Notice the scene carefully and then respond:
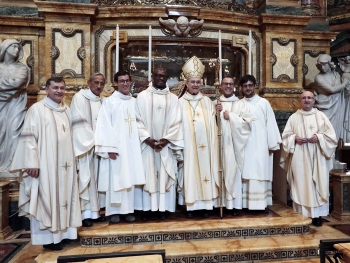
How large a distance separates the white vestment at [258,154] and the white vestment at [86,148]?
1968mm

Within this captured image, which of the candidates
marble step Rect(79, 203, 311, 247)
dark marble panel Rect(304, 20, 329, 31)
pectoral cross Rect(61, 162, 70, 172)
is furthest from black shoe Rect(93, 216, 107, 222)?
dark marble panel Rect(304, 20, 329, 31)

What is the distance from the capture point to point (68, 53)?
5746 mm

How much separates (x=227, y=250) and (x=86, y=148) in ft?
6.42

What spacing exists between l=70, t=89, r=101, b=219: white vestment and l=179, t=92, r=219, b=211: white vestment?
1127 mm

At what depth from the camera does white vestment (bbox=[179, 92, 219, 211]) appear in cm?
457

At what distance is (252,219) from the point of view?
4488 mm

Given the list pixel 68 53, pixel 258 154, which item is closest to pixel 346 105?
pixel 258 154

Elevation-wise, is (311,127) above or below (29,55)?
below

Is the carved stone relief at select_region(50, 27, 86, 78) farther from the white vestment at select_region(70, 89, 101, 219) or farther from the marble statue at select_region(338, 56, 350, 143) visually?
the marble statue at select_region(338, 56, 350, 143)

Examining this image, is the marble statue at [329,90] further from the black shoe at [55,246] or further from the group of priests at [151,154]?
the black shoe at [55,246]

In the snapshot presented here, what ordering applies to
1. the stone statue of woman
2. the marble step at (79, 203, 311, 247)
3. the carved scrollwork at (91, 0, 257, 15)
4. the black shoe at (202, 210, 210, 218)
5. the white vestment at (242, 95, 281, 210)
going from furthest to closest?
the carved scrollwork at (91, 0, 257, 15), the stone statue of woman, the white vestment at (242, 95, 281, 210), the black shoe at (202, 210, 210, 218), the marble step at (79, 203, 311, 247)

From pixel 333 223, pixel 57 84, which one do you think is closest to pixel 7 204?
pixel 57 84

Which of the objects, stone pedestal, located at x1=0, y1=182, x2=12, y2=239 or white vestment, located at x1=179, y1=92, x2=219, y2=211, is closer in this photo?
white vestment, located at x1=179, y1=92, x2=219, y2=211

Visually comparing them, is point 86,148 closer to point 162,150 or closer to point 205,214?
point 162,150
